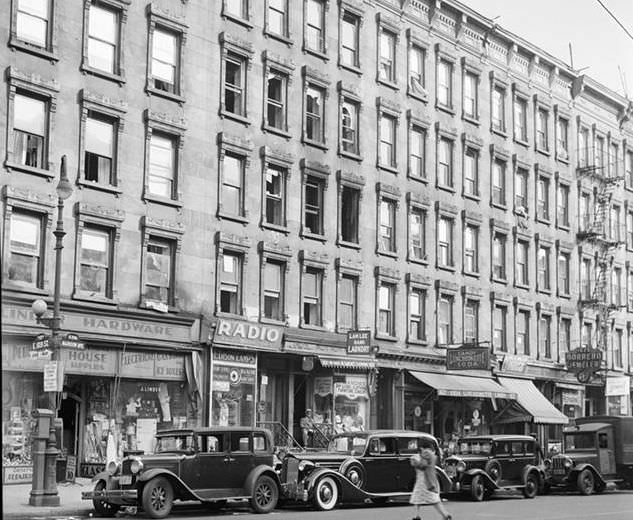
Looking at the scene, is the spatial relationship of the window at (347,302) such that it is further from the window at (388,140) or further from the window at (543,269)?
the window at (543,269)

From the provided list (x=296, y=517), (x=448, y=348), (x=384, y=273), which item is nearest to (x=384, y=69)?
(x=384, y=273)

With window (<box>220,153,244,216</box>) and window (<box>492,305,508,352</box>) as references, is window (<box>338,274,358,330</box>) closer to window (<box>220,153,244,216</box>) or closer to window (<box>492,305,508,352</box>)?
window (<box>220,153,244,216</box>)

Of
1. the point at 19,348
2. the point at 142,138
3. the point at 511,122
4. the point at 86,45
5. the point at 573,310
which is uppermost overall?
the point at 511,122

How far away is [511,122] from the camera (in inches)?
1751

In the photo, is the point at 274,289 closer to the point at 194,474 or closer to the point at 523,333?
the point at 194,474

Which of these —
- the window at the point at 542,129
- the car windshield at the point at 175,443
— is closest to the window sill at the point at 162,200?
the car windshield at the point at 175,443

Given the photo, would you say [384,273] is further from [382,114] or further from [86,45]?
[86,45]

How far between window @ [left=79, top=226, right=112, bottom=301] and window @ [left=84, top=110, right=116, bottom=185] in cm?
158

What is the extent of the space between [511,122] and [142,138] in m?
21.9

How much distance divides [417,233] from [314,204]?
603 centimetres

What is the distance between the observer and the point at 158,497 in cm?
1853

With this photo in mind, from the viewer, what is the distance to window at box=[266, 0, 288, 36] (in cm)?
3306

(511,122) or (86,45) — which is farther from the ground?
(511,122)

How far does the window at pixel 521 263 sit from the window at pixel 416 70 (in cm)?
975
